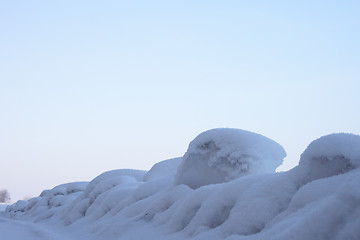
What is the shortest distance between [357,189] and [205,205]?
302 centimetres

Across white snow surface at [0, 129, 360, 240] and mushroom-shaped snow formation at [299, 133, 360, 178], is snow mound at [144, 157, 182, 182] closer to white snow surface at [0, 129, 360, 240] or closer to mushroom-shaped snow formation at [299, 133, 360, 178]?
white snow surface at [0, 129, 360, 240]

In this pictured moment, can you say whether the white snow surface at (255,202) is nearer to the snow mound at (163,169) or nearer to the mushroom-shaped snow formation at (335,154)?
the mushroom-shaped snow formation at (335,154)

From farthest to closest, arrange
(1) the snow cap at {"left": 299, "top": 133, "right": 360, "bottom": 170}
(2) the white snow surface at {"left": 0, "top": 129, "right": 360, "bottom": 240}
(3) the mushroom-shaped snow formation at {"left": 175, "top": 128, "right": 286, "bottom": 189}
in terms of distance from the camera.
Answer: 1. (3) the mushroom-shaped snow formation at {"left": 175, "top": 128, "right": 286, "bottom": 189}
2. (1) the snow cap at {"left": 299, "top": 133, "right": 360, "bottom": 170}
3. (2) the white snow surface at {"left": 0, "top": 129, "right": 360, "bottom": 240}

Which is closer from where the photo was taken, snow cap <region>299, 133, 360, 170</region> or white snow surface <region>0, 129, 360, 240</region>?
white snow surface <region>0, 129, 360, 240</region>

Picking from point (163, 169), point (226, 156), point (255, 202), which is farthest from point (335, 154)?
point (163, 169)

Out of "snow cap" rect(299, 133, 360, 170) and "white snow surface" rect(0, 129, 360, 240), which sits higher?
"snow cap" rect(299, 133, 360, 170)

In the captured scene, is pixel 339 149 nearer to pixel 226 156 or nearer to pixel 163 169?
pixel 226 156

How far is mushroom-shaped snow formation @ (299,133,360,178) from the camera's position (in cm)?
394

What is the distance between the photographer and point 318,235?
265 cm

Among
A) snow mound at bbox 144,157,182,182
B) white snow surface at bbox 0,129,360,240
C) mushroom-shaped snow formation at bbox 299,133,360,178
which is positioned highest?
snow mound at bbox 144,157,182,182

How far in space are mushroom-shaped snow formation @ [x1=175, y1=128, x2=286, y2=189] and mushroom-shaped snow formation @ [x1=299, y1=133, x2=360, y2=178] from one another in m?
2.86

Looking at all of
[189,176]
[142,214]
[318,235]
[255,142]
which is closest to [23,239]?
[142,214]

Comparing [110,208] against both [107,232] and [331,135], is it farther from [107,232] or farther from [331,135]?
[331,135]

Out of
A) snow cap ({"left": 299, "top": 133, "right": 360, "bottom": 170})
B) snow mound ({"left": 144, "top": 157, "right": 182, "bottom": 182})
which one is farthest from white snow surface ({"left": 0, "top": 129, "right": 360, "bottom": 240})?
snow mound ({"left": 144, "top": 157, "right": 182, "bottom": 182})
